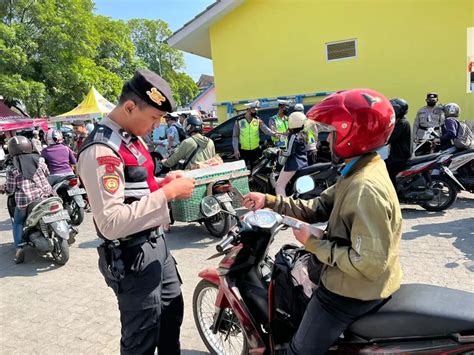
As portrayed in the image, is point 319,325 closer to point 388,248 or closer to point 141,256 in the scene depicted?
point 388,248

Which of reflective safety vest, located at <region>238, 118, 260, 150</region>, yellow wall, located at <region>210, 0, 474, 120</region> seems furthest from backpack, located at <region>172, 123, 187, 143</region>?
yellow wall, located at <region>210, 0, 474, 120</region>

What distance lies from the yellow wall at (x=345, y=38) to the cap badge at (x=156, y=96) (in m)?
10.7

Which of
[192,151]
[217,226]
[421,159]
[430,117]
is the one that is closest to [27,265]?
[217,226]

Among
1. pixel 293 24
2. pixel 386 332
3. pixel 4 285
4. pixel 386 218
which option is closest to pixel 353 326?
pixel 386 332

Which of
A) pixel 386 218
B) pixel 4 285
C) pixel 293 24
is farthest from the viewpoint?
pixel 293 24

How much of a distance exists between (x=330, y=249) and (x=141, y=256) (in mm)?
959

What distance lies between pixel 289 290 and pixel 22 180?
4371mm

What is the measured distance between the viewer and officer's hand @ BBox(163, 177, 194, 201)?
1854 millimetres

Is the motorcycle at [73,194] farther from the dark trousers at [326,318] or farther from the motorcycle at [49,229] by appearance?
the dark trousers at [326,318]

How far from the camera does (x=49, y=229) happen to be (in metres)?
5.09

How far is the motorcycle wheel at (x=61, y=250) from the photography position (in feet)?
16.3

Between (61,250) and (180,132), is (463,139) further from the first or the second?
(61,250)

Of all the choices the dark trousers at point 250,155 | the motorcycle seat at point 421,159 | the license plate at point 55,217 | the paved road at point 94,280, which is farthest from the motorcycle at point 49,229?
the motorcycle seat at point 421,159

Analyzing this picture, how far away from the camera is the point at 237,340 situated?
274 centimetres
